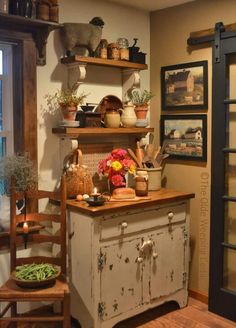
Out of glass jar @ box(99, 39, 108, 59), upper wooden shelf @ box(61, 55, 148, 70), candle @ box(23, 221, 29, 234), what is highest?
glass jar @ box(99, 39, 108, 59)

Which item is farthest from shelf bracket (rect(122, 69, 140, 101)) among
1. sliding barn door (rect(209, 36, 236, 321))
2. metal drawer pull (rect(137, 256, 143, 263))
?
metal drawer pull (rect(137, 256, 143, 263))

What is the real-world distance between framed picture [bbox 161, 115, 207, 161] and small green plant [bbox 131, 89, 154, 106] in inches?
10.3

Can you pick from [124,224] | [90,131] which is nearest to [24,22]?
[90,131]

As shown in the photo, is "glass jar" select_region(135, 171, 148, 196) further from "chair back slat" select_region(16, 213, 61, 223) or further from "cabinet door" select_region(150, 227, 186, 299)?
"chair back slat" select_region(16, 213, 61, 223)

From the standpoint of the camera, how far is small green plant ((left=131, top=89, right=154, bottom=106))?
10.7ft

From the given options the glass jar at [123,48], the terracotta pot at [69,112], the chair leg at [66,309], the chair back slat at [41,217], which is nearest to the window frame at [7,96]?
the terracotta pot at [69,112]

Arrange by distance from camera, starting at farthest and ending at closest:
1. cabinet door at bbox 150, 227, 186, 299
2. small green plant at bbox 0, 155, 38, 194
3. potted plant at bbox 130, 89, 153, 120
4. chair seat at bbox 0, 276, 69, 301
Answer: potted plant at bbox 130, 89, 153, 120 < cabinet door at bbox 150, 227, 186, 299 < small green plant at bbox 0, 155, 38, 194 < chair seat at bbox 0, 276, 69, 301

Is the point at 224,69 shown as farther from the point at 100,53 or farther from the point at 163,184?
the point at 163,184

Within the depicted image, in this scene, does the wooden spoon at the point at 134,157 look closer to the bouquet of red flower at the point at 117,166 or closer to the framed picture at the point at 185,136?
the bouquet of red flower at the point at 117,166

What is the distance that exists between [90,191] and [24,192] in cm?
49

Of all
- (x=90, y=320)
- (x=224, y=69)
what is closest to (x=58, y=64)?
(x=224, y=69)

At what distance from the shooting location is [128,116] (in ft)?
10.4

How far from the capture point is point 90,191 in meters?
2.95

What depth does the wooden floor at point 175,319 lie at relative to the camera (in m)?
2.95
